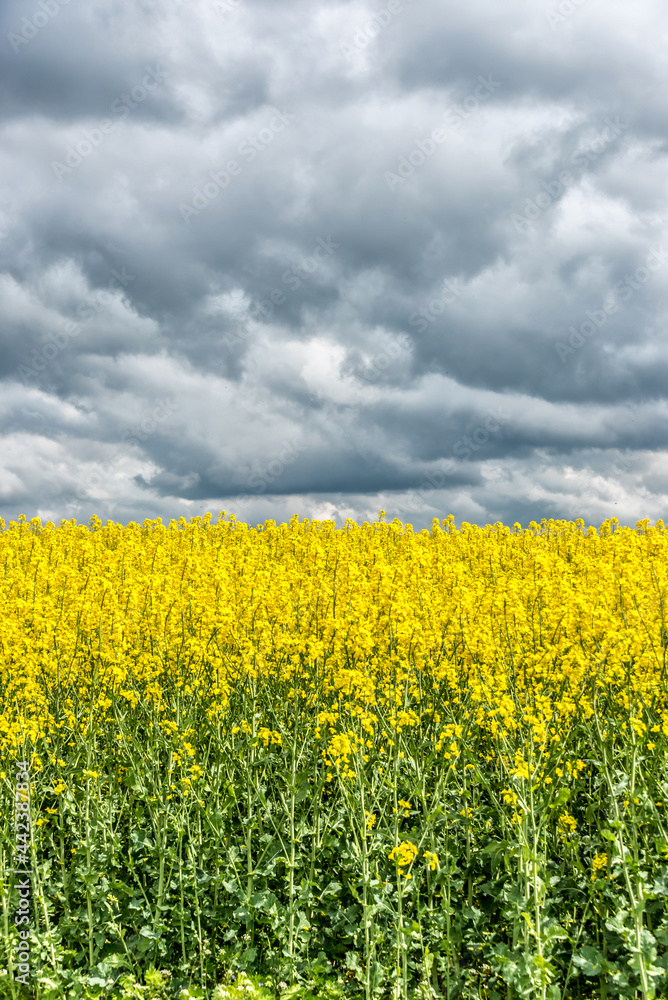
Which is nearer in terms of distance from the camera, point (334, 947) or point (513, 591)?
point (334, 947)

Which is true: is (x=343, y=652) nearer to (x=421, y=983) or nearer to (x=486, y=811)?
(x=486, y=811)

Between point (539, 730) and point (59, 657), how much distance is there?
3838 mm

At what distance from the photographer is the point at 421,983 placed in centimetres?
415

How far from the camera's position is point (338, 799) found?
4.90 m

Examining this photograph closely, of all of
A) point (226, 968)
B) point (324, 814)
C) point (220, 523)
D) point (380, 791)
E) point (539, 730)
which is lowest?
point (226, 968)

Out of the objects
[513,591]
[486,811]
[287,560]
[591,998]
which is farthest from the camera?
[287,560]

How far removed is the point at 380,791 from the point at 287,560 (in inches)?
251

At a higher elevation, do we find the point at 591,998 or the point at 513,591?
the point at 513,591

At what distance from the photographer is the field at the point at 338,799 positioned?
4.27 m

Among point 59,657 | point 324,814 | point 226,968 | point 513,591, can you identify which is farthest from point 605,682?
point 59,657

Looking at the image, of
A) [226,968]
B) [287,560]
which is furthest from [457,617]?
[287,560]

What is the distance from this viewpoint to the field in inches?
168

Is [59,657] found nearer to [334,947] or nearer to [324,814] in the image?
[324,814]

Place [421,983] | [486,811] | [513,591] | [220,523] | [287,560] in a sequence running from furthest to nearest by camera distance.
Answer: [220,523], [287,560], [513,591], [486,811], [421,983]
